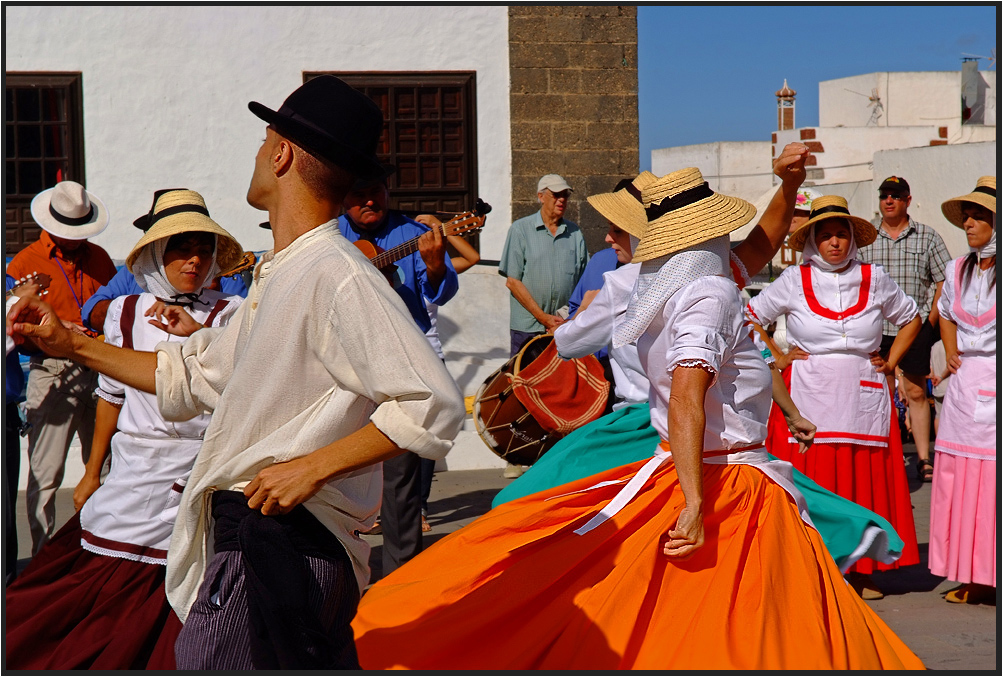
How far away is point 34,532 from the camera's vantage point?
6.42 m

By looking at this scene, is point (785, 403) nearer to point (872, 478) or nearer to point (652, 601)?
point (652, 601)

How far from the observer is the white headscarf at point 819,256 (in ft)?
21.1

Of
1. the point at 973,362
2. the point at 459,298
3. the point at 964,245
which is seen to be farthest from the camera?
the point at 964,245

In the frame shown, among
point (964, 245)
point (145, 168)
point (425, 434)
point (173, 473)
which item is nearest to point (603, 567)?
point (425, 434)

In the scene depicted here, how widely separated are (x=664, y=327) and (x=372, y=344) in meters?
1.59

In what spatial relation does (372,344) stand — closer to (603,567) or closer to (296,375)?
(296,375)

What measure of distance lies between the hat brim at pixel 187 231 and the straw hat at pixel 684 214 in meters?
1.76

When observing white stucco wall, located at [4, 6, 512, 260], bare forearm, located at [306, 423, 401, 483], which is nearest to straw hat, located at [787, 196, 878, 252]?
white stucco wall, located at [4, 6, 512, 260]

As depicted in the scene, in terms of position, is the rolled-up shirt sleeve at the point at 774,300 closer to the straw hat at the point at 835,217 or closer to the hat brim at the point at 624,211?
the straw hat at the point at 835,217

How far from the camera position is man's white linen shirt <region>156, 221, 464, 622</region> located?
2570 millimetres

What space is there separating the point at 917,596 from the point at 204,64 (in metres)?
7.21

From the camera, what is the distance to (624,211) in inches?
201

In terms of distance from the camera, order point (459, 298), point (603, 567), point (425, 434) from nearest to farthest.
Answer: point (425, 434) < point (603, 567) < point (459, 298)

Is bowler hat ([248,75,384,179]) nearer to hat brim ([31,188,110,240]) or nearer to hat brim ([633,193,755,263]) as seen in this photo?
hat brim ([633,193,755,263])
